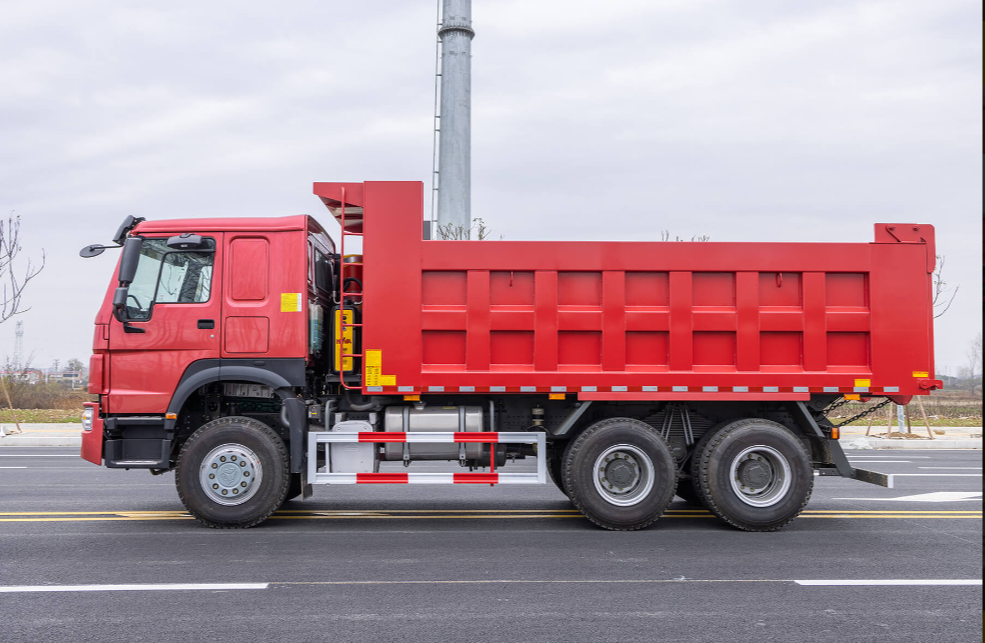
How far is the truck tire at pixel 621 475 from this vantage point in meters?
7.83

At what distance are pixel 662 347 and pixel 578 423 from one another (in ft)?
3.62

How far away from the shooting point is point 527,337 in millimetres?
8055

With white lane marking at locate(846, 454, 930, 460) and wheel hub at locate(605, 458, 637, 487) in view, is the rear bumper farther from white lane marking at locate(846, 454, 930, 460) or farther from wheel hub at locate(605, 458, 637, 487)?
white lane marking at locate(846, 454, 930, 460)

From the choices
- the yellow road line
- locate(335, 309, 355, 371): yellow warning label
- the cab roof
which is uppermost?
the cab roof

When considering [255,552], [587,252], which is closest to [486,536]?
[255,552]

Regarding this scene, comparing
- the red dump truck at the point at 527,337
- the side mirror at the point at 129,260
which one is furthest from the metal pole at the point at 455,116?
the side mirror at the point at 129,260

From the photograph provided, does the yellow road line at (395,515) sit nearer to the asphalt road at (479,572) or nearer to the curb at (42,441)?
the asphalt road at (479,572)

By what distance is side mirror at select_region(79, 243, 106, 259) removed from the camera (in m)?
8.09

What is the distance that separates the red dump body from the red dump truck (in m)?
0.01

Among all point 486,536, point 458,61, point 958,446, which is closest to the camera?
point 486,536

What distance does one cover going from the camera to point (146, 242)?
8.21 metres

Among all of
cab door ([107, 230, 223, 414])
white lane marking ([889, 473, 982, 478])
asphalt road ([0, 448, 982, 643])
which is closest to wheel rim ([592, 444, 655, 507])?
asphalt road ([0, 448, 982, 643])

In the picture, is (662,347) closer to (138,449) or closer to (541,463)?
(541,463)

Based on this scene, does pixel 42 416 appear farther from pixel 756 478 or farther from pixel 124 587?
pixel 756 478
